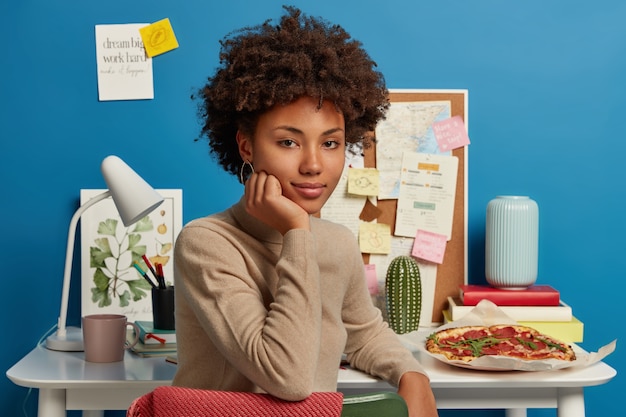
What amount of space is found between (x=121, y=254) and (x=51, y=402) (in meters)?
0.55

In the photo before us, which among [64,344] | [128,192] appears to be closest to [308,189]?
[128,192]

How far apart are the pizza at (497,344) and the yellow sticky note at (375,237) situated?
14.4 inches

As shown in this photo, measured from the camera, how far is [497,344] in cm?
162

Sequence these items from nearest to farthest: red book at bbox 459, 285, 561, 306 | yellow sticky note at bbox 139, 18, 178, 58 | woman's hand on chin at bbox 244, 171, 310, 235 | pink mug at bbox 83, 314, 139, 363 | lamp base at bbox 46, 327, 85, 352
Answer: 1. woman's hand on chin at bbox 244, 171, 310, 235
2. pink mug at bbox 83, 314, 139, 363
3. lamp base at bbox 46, 327, 85, 352
4. red book at bbox 459, 285, 561, 306
5. yellow sticky note at bbox 139, 18, 178, 58

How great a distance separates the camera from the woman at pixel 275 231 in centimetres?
109

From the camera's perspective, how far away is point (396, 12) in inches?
79.6

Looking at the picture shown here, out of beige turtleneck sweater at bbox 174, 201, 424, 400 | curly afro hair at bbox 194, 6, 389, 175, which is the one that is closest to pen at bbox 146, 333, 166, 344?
beige turtleneck sweater at bbox 174, 201, 424, 400

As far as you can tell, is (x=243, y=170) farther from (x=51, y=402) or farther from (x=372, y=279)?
(x=372, y=279)

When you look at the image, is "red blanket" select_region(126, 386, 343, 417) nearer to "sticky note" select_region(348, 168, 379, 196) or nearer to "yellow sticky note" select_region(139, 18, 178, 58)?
"sticky note" select_region(348, 168, 379, 196)

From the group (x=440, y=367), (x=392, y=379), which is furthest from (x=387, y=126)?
(x=392, y=379)

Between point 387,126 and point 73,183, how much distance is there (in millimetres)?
742

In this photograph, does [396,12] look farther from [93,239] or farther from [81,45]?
[93,239]

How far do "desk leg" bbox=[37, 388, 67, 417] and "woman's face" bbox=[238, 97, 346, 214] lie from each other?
618 mm

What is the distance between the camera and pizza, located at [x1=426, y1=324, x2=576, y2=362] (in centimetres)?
158
